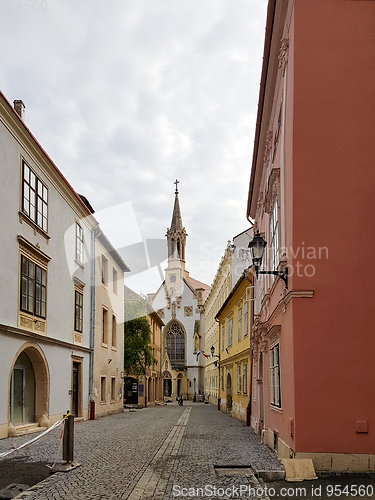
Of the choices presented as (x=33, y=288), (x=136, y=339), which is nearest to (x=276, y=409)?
(x=33, y=288)

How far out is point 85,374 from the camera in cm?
2305

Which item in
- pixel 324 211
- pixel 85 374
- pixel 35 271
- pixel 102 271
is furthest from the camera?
pixel 102 271

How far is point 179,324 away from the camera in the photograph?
230 ft

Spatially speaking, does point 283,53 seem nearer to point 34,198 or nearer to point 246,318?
point 34,198

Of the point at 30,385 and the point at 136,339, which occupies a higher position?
the point at 136,339

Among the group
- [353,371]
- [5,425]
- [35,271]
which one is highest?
[35,271]

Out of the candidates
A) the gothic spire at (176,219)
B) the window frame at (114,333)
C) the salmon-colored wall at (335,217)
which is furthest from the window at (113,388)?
the gothic spire at (176,219)

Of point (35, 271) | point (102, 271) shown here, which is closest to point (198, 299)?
point (102, 271)

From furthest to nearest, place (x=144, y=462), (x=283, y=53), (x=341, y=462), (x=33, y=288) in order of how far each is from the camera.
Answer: (x=33, y=288), (x=283, y=53), (x=144, y=462), (x=341, y=462)

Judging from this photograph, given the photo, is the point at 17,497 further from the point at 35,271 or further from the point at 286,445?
the point at 35,271

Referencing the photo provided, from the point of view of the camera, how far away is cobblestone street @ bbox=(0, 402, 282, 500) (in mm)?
7172

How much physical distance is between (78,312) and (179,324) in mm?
48340

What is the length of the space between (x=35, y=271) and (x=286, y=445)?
10.9 metres

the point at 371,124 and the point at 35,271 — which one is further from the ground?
the point at 371,124
